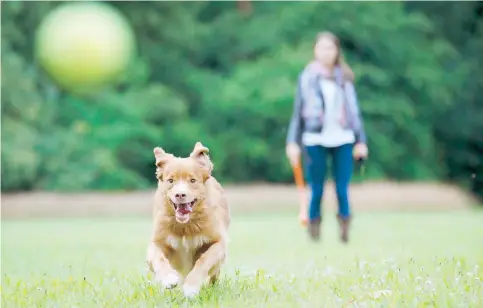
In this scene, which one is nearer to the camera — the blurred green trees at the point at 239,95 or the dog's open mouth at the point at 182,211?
the dog's open mouth at the point at 182,211

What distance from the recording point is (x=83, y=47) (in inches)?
482

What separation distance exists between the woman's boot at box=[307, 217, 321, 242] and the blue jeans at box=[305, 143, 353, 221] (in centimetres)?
16

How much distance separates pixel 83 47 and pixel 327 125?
5930 millimetres

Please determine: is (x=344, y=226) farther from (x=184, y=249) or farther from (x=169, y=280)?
(x=169, y=280)

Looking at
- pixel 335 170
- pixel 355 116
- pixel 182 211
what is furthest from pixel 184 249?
pixel 355 116

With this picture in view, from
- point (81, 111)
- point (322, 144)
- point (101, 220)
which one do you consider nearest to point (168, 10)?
point (81, 111)

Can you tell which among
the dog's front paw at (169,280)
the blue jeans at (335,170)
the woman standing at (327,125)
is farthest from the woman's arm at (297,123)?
the dog's front paw at (169,280)

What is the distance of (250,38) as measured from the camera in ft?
54.1

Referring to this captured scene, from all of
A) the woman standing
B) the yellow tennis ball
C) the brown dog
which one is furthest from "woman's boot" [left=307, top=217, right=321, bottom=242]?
the yellow tennis ball

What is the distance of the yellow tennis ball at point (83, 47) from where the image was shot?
12.4 meters

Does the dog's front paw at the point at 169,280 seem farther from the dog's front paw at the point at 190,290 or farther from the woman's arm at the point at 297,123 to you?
the woman's arm at the point at 297,123

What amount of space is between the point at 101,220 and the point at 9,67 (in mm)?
3447

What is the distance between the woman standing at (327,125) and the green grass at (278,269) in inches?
19.9

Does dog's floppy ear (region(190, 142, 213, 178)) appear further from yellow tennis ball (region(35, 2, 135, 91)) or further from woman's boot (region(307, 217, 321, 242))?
yellow tennis ball (region(35, 2, 135, 91))
